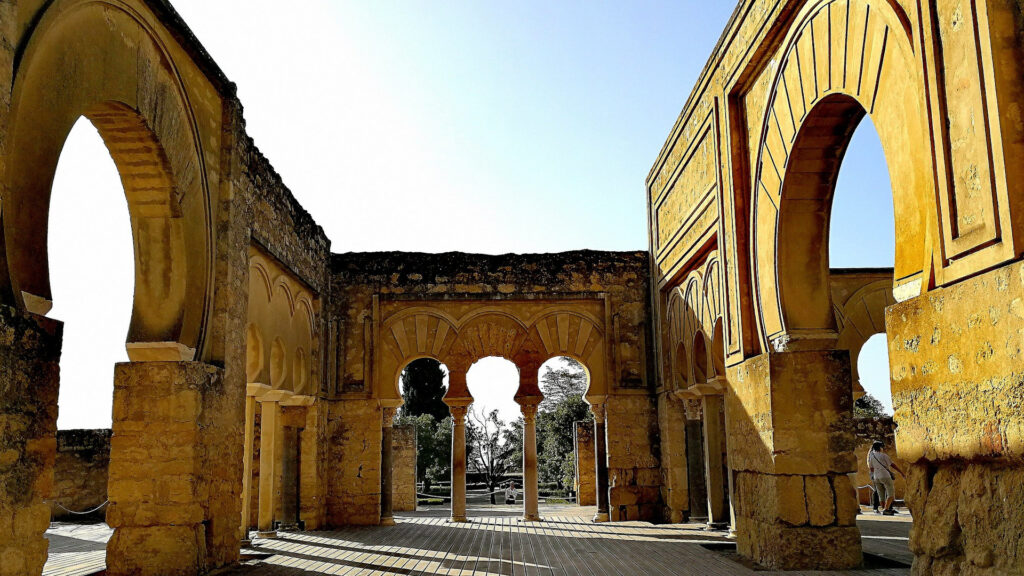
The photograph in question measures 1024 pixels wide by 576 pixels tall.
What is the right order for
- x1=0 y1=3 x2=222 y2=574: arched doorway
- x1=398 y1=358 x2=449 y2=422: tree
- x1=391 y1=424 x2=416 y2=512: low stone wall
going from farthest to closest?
x1=398 y1=358 x2=449 y2=422: tree
x1=391 y1=424 x2=416 y2=512: low stone wall
x1=0 y1=3 x2=222 y2=574: arched doorway

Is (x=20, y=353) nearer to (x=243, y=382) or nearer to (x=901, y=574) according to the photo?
(x=243, y=382)

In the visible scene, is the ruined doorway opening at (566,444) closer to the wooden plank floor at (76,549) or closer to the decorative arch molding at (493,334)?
the decorative arch molding at (493,334)

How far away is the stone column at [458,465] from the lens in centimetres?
1221

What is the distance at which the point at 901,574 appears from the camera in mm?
5824

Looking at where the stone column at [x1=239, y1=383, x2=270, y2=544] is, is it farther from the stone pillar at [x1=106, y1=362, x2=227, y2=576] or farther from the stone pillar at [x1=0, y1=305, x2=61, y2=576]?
the stone pillar at [x1=0, y1=305, x2=61, y2=576]

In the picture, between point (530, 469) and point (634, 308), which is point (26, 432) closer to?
point (530, 469)

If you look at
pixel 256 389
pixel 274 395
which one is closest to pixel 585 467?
pixel 274 395

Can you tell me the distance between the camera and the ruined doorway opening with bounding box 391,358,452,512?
53.3 ft

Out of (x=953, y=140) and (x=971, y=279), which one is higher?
(x=953, y=140)

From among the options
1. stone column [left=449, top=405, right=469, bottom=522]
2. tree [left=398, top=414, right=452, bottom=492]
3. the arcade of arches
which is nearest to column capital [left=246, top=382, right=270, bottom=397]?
the arcade of arches

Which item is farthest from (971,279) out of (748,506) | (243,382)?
(243,382)

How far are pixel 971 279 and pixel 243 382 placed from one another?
645cm

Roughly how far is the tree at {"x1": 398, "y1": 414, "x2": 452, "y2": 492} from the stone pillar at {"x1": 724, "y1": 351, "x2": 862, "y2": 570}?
19165 mm

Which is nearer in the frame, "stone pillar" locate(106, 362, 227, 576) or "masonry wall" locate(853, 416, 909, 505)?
"stone pillar" locate(106, 362, 227, 576)
